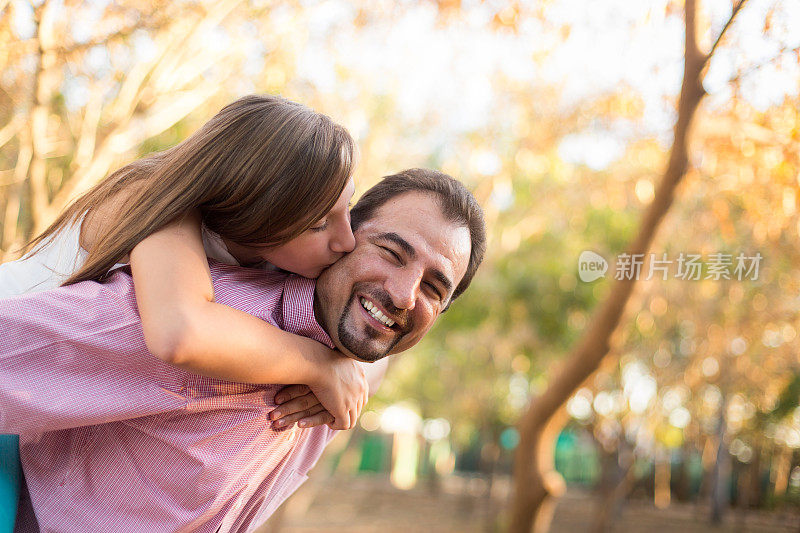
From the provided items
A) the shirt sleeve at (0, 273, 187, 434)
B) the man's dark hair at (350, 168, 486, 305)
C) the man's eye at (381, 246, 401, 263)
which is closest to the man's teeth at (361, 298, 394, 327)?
the man's eye at (381, 246, 401, 263)

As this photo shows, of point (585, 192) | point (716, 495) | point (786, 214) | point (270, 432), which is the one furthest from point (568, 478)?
point (270, 432)

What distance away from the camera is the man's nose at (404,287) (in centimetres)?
181

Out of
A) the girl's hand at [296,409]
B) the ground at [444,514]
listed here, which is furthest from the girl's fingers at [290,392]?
the ground at [444,514]

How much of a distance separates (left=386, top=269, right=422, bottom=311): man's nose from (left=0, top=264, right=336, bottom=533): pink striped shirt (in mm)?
208

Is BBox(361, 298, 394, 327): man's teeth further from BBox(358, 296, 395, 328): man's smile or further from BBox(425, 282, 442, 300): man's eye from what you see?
BBox(425, 282, 442, 300): man's eye

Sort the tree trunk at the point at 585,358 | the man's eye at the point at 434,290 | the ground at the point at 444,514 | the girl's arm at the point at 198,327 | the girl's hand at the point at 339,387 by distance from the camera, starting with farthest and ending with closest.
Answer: the ground at the point at 444,514
the tree trunk at the point at 585,358
the man's eye at the point at 434,290
the girl's hand at the point at 339,387
the girl's arm at the point at 198,327

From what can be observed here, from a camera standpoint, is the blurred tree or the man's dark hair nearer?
the man's dark hair

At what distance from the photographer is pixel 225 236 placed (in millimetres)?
1839

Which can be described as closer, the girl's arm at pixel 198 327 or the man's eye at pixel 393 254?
the girl's arm at pixel 198 327

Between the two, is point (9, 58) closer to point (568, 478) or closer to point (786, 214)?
point (786, 214)

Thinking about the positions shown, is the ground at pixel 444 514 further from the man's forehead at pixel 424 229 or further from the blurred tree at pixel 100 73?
the man's forehead at pixel 424 229

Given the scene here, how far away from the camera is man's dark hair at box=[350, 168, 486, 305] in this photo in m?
1.99

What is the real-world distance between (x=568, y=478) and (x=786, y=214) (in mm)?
25878

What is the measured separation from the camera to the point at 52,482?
1.70 meters
